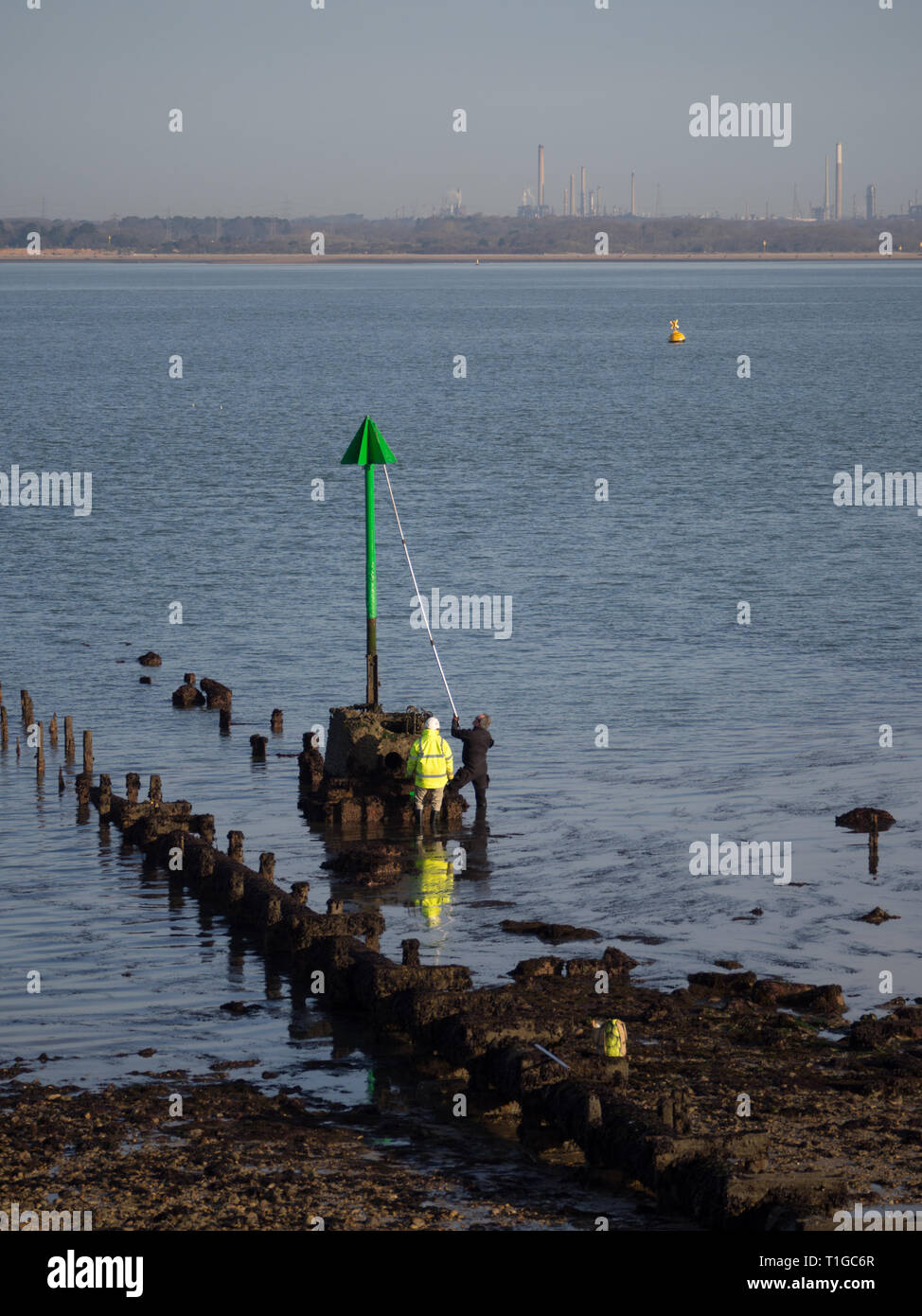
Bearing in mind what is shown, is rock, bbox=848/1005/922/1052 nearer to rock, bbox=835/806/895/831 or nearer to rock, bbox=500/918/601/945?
rock, bbox=500/918/601/945

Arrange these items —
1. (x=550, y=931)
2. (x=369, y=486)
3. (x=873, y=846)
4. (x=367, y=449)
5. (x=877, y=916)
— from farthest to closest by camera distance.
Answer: (x=369, y=486) < (x=367, y=449) < (x=873, y=846) < (x=877, y=916) < (x=550, y=931)

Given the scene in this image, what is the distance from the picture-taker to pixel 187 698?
35.6 meters

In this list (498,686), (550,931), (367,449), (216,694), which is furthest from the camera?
(498,686)

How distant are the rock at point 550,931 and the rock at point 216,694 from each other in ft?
45.2

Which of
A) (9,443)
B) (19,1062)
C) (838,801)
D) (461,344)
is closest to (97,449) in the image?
(9,443)

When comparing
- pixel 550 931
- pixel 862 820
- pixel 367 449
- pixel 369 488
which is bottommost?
pixel 550 931

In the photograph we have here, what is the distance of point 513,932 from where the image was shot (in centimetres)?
2166

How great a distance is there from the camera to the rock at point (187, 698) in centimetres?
3556

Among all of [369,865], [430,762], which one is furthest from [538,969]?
[430,762]

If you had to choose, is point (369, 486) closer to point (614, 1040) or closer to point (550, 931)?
point (550, 931)

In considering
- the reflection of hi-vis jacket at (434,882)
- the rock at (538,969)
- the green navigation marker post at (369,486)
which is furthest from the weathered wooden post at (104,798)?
the rock at (538,969)

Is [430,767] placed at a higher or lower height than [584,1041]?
higher

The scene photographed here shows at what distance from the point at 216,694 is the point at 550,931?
49.7ft

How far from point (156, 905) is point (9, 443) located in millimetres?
75664
